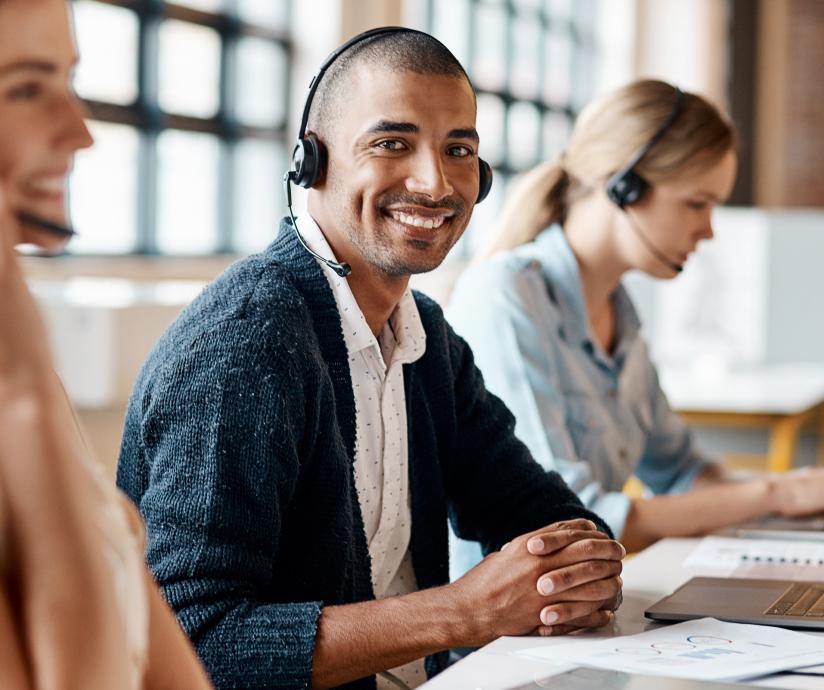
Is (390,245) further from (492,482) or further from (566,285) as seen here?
(566,285)

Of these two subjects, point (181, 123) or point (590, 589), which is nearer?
point (590, 589)

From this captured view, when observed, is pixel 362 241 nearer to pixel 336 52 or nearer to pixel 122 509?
pixel 336 52

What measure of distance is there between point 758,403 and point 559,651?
8.68 feet

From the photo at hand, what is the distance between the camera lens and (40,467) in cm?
68

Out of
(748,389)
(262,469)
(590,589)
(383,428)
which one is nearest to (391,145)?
(383,428)

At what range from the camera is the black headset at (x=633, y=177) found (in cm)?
216

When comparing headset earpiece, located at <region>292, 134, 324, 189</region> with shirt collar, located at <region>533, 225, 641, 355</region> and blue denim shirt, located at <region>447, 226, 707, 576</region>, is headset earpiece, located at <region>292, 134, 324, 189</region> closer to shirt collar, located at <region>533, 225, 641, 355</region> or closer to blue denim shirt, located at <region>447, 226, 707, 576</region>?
blue denim shirt, located at <region>447, 226, 707, 576</region>

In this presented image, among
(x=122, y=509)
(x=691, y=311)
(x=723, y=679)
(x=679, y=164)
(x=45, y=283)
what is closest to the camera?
(x=122, y=509)

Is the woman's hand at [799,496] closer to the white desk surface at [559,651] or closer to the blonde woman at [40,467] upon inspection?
the white desk surface at [559,651]

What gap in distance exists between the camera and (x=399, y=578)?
151cm

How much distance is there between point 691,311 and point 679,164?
2746mm

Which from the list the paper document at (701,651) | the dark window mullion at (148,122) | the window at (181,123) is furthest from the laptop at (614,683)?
the dark window mullion at (148,122)

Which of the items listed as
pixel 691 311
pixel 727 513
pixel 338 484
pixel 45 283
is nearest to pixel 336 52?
pixel 338 484

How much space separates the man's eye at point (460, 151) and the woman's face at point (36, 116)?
74cm
